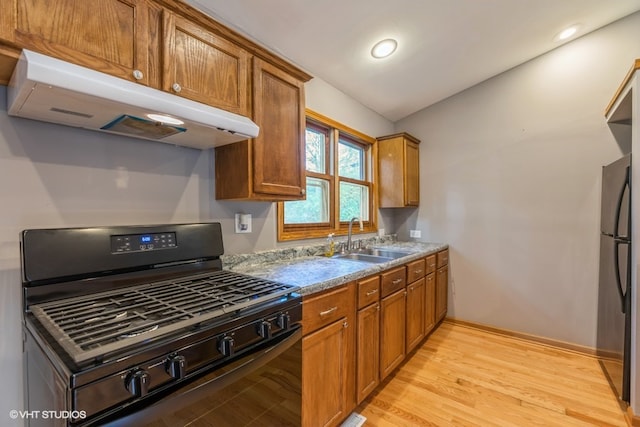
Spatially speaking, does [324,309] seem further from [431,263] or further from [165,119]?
[431,263]

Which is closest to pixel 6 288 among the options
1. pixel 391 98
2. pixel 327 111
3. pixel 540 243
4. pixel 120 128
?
pixel 120 128

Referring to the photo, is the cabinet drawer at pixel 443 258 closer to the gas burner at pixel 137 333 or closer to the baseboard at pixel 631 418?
the baseboard at pixel 631 418

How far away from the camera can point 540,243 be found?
110 inches

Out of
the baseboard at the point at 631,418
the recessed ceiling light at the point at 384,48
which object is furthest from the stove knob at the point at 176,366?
the baseboard at the point at 631,418

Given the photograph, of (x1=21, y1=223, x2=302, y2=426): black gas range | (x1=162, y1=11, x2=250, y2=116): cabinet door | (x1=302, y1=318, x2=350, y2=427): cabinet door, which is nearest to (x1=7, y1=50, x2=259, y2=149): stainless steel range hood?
(x1=162, y1=11, x2=250, y2=116): cabinet door

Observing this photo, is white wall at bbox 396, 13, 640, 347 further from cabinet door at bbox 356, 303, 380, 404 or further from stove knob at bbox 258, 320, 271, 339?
stove knob at bbox 258, 320, 271, 339

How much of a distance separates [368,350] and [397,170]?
197cm

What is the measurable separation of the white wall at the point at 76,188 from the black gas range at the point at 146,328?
4.3 inches

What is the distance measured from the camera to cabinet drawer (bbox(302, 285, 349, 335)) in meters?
1.35

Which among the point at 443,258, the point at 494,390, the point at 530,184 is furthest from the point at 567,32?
the point at 494,390

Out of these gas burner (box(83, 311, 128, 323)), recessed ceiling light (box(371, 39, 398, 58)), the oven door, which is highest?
recessed ceiling light (box(371, 39, 398, 58))

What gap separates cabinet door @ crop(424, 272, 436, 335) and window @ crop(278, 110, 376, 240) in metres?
0.80

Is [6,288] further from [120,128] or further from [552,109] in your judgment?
[552,109]

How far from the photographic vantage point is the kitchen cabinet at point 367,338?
1722 millimetres
